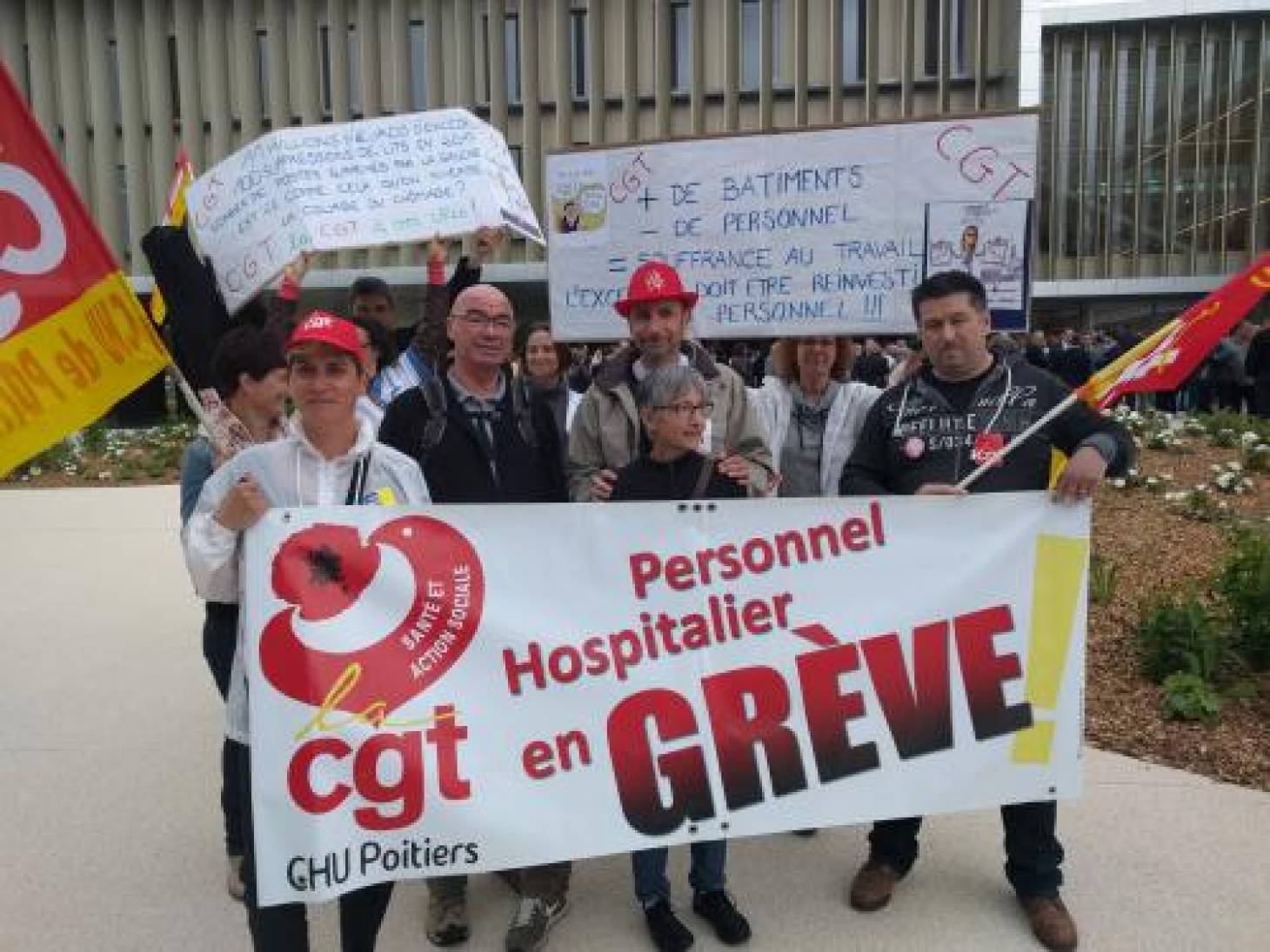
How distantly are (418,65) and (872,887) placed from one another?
1143 inches

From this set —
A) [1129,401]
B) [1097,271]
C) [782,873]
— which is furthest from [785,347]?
[1097,271]

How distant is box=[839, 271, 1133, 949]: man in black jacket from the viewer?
10.8 feet

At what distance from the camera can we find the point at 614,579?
3035 mm

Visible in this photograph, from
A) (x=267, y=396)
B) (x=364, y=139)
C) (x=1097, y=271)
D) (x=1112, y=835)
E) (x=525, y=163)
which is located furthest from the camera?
(x=1097, y=271)

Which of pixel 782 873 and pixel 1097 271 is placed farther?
pixel 1097 271

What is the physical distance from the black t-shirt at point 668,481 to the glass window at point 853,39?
2684 centimetres

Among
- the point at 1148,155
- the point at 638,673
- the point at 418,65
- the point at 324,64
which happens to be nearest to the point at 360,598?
the point at 638,673

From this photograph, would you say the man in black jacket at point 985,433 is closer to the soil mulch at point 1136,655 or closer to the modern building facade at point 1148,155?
the soil mulch at point 1136,655

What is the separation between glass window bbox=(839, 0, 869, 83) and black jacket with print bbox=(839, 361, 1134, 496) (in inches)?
1044

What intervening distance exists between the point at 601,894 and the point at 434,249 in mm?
2671

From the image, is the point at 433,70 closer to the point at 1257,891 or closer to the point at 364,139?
the point at 364,139

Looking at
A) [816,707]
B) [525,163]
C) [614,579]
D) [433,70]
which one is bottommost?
[816,707]

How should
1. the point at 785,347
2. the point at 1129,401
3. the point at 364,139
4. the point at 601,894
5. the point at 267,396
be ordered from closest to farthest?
the point at 267,396, the point at 601,894, the point at 785,347, the point at 364,139, the point at 1129,401

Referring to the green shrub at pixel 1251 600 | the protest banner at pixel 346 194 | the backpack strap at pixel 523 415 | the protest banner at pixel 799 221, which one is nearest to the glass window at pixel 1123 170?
the green shrub at pixel 1251 600
